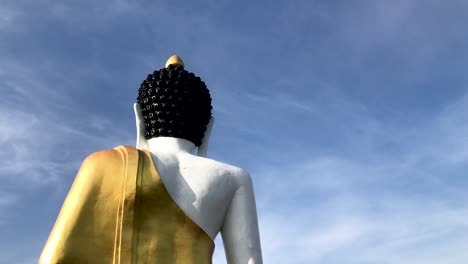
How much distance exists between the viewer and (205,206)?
201 inches

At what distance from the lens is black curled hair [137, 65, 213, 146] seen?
5734 millimetres

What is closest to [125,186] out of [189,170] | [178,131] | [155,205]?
[155,205]

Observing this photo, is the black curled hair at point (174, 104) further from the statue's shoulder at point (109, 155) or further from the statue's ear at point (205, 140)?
the statue's shoulder at point (109, 155)

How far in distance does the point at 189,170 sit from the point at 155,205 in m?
0.47

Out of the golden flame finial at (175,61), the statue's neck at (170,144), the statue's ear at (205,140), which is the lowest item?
the statue's neck at (170,144)

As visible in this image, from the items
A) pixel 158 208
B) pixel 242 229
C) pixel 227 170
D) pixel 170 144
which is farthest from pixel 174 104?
pixel 242 229

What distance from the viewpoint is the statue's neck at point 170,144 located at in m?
5.58

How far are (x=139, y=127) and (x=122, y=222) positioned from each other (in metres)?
1.39

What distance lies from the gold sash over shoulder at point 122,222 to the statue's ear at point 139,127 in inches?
29.0

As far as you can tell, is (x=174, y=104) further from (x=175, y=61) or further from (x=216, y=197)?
(x=216, y=197)

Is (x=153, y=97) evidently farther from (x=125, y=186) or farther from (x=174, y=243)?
(x=174, y=243)

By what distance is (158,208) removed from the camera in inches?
193

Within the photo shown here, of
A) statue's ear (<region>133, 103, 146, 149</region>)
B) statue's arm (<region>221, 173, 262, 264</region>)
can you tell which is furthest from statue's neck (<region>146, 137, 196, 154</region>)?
statue's arm (<region>221, 173, 262, 264</region>)

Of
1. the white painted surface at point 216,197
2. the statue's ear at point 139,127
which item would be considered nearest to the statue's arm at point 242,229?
the white painted surface at point 216,197
